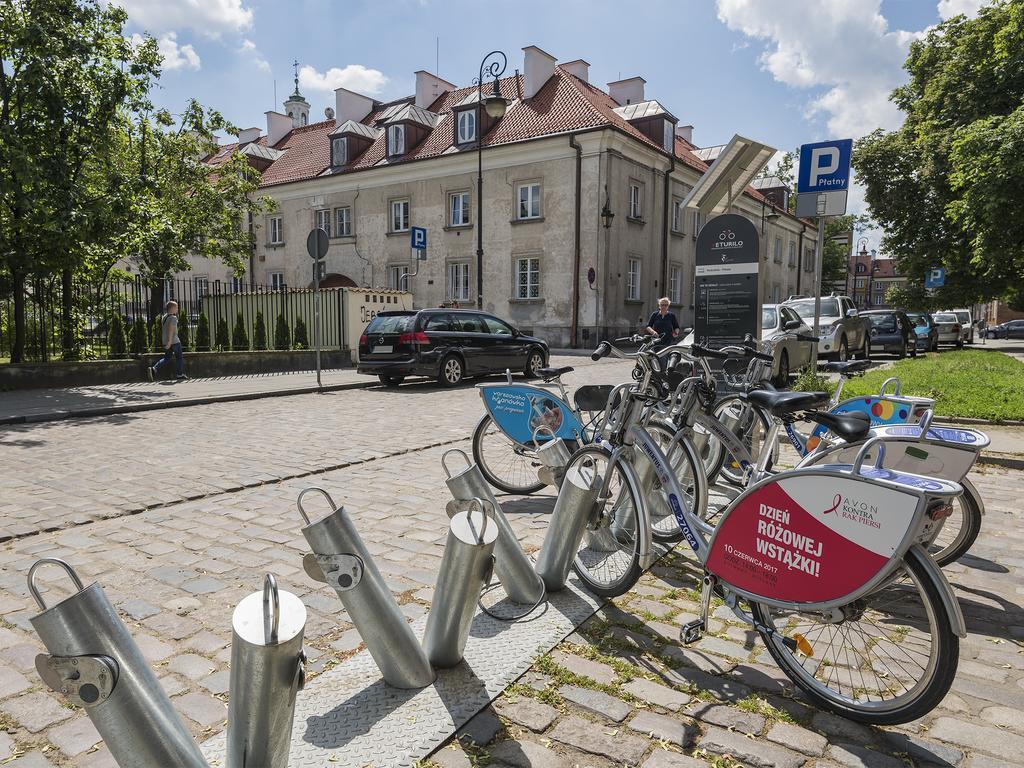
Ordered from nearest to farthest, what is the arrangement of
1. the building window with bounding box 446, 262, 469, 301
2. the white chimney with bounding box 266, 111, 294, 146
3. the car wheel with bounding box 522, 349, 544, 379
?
1. the car wheel with bounding box 522, 349, 544, 379
2. the building window with bounding box 446, 262, 469, 301
3. the white chimney with bounding box 266, 111, 294, 146

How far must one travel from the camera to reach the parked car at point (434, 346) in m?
14.1

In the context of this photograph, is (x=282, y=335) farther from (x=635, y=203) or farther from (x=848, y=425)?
(x=848, y=425)

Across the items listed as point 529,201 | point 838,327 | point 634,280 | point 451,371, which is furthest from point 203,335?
point 634,280

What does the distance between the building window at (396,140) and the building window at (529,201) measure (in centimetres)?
677

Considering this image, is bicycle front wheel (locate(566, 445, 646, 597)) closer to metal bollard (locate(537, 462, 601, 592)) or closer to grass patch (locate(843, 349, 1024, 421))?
metal bollard (locate(537, 462, 601, 592))

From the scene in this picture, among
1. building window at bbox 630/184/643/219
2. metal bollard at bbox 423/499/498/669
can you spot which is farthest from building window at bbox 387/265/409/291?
metal bollard at bbox 423/499/498/669

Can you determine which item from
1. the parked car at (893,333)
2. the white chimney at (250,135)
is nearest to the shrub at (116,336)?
the parked car at (893,333)

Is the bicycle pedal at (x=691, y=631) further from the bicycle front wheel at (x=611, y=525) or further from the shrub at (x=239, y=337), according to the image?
the shrub at (x=239, y=337)

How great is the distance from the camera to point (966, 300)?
30188 millimetres

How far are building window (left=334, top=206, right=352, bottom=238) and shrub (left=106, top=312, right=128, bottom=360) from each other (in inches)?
740

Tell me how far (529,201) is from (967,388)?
20429 millimetres

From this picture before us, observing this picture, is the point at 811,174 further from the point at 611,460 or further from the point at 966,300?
the point at 966,300

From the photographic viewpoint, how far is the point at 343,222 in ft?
113

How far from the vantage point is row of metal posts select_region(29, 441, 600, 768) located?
1.77 metres
